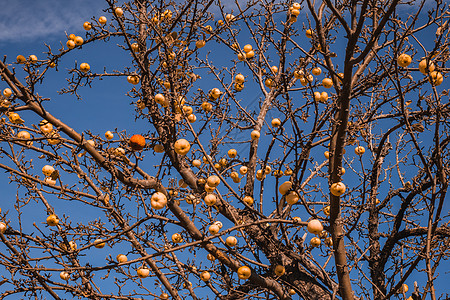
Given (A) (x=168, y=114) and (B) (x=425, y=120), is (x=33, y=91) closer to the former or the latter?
(A) (x=168, y=114)

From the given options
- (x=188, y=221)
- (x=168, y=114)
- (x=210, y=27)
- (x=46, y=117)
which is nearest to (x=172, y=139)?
(x=168, y=114)

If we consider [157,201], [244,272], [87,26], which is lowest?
[244,272]

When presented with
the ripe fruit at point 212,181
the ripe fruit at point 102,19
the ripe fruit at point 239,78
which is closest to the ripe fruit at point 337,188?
the ripe fruit at point 212,181

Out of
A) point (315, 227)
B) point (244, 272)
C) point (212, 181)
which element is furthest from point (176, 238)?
point (315, 227)

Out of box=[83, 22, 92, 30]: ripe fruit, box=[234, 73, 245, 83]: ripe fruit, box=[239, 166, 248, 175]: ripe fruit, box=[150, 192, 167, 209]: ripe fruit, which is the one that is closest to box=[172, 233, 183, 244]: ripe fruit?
box=[150, 192, 167, 209]: ripe fruit

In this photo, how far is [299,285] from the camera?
5.45 m

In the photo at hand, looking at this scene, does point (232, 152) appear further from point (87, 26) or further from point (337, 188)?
point (87, 26)

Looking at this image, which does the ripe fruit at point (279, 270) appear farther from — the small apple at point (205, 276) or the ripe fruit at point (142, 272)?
the ripe fruit at point (142, 272)

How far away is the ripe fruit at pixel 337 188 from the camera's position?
3.99m

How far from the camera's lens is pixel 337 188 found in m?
3.99

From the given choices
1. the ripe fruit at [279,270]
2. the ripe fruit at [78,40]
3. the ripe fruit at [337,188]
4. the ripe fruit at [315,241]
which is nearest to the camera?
the ripe fruit at [337,188]

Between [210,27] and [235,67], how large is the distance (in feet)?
2.61

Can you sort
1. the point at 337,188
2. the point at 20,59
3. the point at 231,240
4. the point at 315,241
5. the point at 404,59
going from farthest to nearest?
the point at 315,241
the point at 20,59
the point at 231,240
the point at 404,59
the point at 337,188

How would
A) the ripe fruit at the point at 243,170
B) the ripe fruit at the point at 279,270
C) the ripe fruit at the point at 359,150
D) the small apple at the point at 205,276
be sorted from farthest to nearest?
the ripe fruit at the point at 359,150, the ripe fruit at the point at 243,170, the small apple at the point at 205,276, the ripe fruit at the point at 279,270
